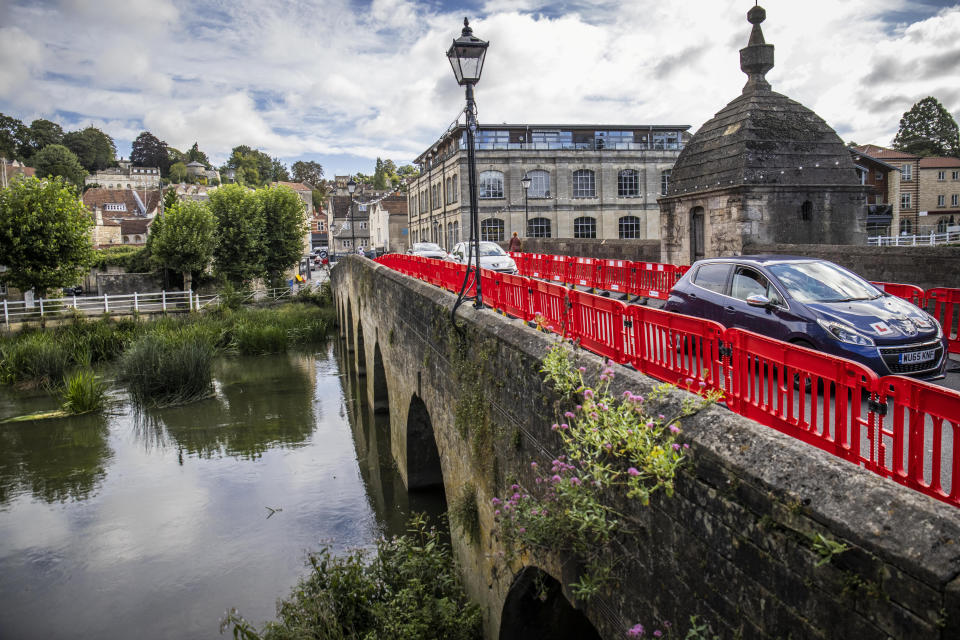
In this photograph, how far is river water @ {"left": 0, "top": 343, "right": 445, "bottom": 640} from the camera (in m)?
10.1

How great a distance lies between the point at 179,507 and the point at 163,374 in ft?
28.9

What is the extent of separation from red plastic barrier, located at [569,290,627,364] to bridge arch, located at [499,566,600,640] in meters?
2.10

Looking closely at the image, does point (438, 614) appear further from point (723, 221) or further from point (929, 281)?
point (723, 221)

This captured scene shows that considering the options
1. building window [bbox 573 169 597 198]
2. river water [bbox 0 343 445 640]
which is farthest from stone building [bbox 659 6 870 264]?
building window [bbox 573 169 597 198]

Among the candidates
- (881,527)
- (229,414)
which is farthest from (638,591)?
(229,414)

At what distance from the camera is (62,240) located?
96.9 feet

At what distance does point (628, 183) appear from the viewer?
49000 millimetres

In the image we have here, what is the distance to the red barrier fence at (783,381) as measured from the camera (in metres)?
2.78

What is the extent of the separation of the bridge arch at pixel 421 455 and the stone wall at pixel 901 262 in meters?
7.49

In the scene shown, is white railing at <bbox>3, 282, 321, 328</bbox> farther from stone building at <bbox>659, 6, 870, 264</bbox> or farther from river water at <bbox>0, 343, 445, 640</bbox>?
stone building at <bbox>659, 6, 870, 264</bbox>

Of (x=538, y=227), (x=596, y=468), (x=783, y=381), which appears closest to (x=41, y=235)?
(x=538, y=227)

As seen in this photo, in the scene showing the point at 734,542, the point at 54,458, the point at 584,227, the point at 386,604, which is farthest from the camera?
the point at 584,227

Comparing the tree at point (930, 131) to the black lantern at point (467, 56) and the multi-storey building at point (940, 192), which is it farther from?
the black lantern at point (467, 56)

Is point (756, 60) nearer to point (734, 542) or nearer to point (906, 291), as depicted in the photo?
point (906, 291)
